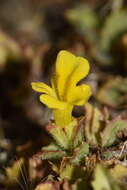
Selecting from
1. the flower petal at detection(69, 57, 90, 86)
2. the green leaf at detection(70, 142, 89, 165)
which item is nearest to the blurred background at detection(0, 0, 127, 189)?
the green leaf at detection(70, 142, 89, 165)

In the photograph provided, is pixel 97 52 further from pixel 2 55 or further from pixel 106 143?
pixel 106 143

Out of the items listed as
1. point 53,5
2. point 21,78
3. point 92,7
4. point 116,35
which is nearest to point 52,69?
point 21,78

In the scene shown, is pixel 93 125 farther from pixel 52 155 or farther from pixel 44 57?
pixel 44 57

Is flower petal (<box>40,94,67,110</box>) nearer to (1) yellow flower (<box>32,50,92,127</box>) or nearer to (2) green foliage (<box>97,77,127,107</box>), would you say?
(1) yellow flower (<box>32,50,92,127</box>)

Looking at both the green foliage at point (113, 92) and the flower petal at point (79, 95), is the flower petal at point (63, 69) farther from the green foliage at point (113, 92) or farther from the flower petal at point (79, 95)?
the green foliage at point (113, 92)

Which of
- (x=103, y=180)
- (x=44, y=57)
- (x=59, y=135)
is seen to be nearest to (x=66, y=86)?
(x=59, y=135)
